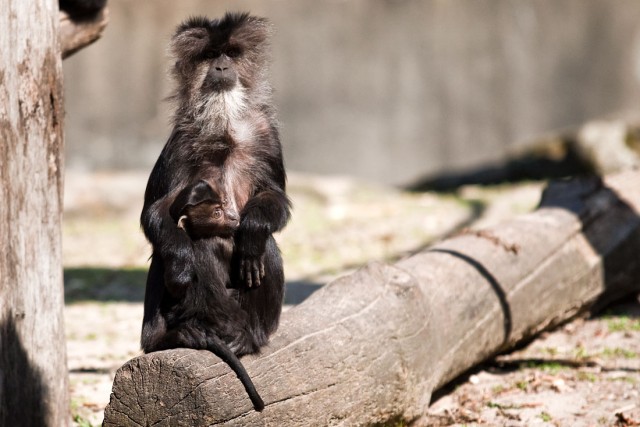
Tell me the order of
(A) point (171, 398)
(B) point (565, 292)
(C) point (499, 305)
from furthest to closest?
(B) point (565, 292) → (C) point (499, 305) → (A) point (171, 398)

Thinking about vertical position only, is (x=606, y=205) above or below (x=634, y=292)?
above

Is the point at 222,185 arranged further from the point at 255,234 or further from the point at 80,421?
the point at 80,421

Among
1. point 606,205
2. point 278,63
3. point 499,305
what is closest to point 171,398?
point 499,305

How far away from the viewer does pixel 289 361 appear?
3852 millimetres

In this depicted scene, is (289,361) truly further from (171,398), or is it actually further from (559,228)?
(559,228)

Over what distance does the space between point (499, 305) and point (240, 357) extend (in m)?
2.05

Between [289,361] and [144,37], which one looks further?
[144,37]

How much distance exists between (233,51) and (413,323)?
5.48ft

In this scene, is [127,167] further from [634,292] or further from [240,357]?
[240,357]

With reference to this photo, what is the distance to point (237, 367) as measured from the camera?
3604 millimetres

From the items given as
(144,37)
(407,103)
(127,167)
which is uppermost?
(144,37)

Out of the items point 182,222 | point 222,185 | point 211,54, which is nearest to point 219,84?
point 211,54

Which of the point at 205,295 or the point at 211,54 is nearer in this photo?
the point at 205,295

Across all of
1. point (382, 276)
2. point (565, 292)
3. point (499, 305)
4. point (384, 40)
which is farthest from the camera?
point (384, 40)
